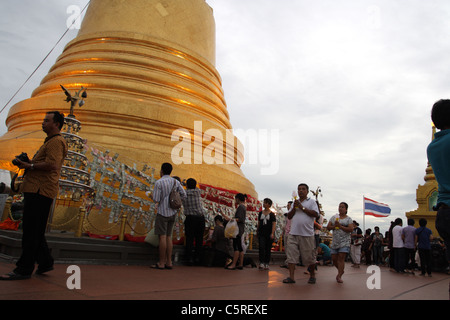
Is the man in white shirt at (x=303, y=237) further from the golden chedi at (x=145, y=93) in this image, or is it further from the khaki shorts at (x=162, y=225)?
the golden chedi at (x=145, y=93)

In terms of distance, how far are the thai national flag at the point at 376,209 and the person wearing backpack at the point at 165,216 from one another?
14.5 metres

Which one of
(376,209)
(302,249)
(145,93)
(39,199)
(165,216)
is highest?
(145,93)

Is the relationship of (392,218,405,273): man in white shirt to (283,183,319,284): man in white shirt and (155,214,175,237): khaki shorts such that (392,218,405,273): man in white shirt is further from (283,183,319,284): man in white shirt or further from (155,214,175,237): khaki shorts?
(155,214,175,237): khaki shorts

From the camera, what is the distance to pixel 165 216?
5086 mm

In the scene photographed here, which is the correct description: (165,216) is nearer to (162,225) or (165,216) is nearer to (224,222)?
(162,225)

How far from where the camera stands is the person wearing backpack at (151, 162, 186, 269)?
5000 millimetres

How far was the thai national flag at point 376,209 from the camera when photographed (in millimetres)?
17500

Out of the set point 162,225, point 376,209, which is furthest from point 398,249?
point 376,209

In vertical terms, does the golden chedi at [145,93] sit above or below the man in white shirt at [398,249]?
above

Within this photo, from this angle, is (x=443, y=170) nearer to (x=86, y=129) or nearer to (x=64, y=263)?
(x=64, y=263)

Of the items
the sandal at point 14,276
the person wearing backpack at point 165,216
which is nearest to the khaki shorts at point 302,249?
the person wearing backpack at point 165,216

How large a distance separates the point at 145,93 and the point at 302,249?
247 inches

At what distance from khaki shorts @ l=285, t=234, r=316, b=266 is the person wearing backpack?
1761mm

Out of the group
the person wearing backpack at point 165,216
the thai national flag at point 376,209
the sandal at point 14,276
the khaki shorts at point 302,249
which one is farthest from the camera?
the thai national flag at point 376,209
